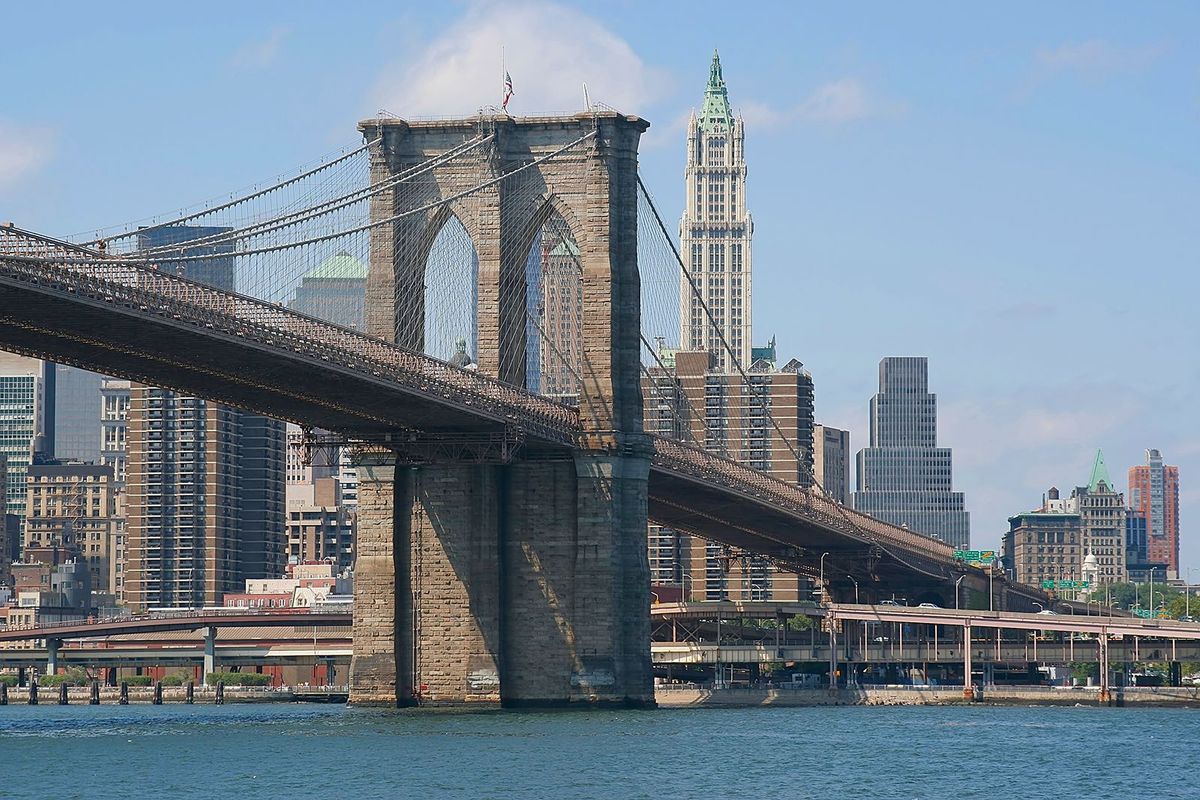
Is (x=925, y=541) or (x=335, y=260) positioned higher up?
(x=335, y=260)

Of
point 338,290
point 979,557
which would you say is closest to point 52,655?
point 338,290

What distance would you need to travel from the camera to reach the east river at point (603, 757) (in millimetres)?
63594

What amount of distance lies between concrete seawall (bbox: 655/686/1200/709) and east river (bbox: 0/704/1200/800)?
1391 cm

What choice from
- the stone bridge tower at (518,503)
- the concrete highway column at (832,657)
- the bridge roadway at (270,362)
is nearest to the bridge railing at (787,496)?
the bridge roadway at (270,362)

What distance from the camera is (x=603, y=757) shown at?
7119 centimetres

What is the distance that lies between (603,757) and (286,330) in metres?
17.1

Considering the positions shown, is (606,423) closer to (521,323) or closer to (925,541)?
(521,323)

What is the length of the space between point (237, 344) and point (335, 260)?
2363 centimetres

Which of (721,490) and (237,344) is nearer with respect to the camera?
(237,344)

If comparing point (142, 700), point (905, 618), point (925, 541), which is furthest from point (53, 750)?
point (925, 541)

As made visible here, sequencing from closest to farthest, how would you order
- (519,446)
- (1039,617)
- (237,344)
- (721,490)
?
1. (237,344)
2. (519,446)
3. (721,490)
4. (1039,617)

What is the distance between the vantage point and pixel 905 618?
126812 mm

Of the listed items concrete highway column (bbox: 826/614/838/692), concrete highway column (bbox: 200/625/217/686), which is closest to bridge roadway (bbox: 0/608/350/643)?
concrete highway column (bbox: 200/625/217/686)

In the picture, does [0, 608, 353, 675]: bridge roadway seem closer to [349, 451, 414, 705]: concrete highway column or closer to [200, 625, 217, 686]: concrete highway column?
[200, 625, 217, 686]: concrete highway column
